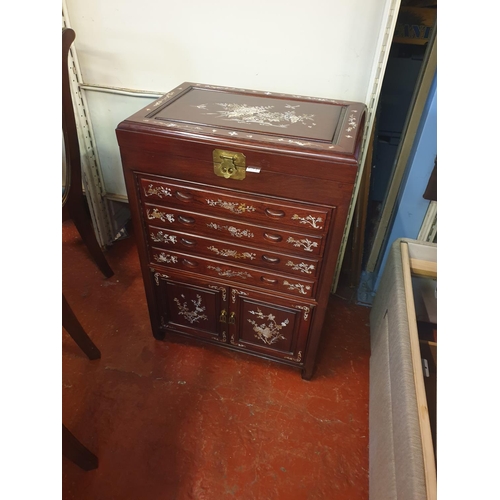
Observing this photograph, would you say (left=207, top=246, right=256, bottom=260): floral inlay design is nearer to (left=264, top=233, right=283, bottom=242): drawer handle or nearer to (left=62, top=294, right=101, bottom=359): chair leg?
(left=264, top=233, right=283, bottom=242): drawer handle

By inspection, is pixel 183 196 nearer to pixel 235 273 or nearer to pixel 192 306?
pixel 235 273

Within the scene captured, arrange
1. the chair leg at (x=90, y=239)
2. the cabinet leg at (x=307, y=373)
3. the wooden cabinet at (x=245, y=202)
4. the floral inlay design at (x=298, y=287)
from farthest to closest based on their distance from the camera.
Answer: the chair leg at (x=90, y=239)
the cabinet leg at (x=307, y=373)
the floral inlay design at (x=298, y=287)
the wooden cabinet at (x=245, y=202)

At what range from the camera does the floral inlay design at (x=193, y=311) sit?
1398mm

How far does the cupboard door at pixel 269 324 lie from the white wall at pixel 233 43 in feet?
2.57

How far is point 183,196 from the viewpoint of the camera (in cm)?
111

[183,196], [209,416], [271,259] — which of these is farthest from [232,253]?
[209,416]

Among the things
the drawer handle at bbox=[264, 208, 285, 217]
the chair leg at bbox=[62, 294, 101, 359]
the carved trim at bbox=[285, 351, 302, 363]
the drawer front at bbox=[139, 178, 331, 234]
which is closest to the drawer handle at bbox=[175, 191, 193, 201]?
the drawer front at bbox=[139, 178, 331, 234]

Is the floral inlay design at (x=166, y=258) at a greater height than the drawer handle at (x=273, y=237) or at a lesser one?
lesser

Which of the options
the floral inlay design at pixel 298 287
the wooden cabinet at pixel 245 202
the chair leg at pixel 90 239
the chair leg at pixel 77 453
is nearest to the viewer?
the wooden cabinet at pixel 245 202

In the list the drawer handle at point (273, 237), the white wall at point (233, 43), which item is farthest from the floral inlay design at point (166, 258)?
the white wall at point (233, 43)

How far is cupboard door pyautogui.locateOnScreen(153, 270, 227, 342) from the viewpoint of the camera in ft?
4.38

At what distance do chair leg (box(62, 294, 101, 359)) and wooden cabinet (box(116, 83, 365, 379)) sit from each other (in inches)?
11.2

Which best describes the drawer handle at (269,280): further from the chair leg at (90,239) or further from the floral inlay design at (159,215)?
the chair leg at (90,239)

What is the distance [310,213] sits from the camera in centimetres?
102
